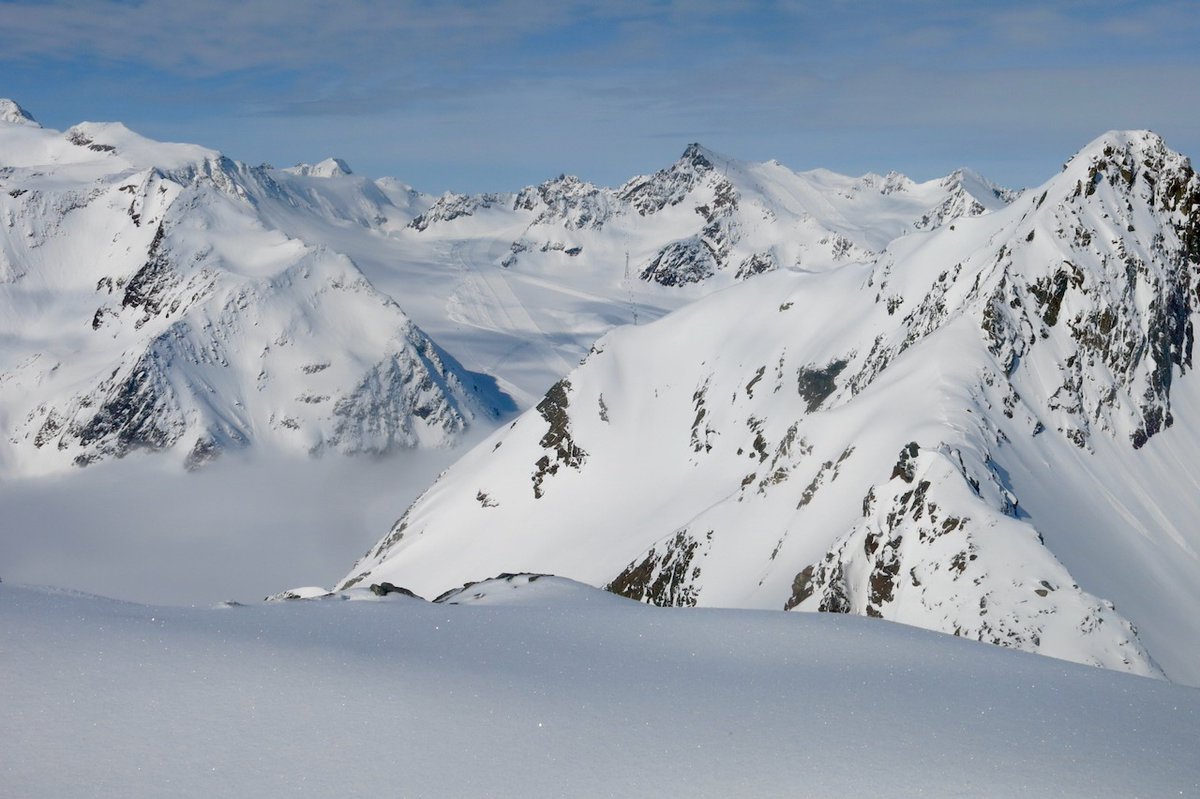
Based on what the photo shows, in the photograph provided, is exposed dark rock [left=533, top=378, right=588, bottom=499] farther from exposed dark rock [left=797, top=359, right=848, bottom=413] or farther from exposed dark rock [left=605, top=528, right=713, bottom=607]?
exposed dark rock [left=605, top=528, right=713, bottom=607]

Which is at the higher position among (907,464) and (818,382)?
(907,464)

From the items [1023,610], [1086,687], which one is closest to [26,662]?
[1086,687]

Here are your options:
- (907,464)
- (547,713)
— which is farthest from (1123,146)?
(547,713)

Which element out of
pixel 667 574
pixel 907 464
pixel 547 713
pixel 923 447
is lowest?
pixel 667 574

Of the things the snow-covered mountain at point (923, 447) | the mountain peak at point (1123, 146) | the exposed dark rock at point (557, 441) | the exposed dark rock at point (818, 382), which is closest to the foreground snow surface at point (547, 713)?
the snow-covered mountain at point (923, 447)

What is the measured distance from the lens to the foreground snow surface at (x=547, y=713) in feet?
31.9

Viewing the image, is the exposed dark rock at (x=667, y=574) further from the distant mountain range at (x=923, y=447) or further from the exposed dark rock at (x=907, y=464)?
the exposed dark rock at (x=907, y=464)

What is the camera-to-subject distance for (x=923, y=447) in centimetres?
4547

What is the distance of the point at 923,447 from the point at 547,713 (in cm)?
3750

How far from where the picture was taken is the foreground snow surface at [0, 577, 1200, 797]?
9.73 meters

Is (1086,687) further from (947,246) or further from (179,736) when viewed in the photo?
(947,246)

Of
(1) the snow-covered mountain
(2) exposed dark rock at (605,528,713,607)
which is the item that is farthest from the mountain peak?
(2) exposed dark rock at (605,528,713,607)

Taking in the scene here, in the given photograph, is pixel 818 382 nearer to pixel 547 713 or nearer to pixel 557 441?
pixel 557 441

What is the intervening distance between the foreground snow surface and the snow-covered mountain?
21.6 metres
